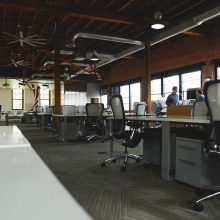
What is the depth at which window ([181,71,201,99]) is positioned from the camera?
9913 mm

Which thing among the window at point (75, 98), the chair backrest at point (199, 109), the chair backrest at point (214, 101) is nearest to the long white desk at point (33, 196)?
the chair backrest at point (214, 101)

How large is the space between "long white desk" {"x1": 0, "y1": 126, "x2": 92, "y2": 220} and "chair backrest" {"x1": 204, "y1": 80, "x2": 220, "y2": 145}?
7.21ft

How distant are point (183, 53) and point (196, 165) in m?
8.34

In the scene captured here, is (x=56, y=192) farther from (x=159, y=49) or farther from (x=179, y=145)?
(x=159, y=49)

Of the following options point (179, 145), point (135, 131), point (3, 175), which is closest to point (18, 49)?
point (135, 131)

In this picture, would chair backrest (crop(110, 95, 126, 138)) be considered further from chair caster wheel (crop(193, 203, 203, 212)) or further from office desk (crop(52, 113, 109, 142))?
office desk (crop(52, 113, 109, 142))

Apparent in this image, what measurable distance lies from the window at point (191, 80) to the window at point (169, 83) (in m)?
0.43

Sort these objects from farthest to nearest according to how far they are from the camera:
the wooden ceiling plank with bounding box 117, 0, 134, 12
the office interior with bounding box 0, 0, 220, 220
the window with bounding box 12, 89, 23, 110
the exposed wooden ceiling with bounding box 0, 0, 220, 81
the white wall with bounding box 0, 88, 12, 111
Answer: the window with bounding box 12, 89, 23, 110 → the white wall with bounding box 0, 88, 12, 111 → the wooden ceiling plank with bounding box 117, 0, 134, 12 → the exposed wooden ceiling with bounding box 0, 0, 220, 81 → the office interior with bounding box 0, 0, 220, 220

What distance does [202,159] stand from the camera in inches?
115

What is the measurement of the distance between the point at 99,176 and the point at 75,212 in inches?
138

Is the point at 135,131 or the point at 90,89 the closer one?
the point at 135,131

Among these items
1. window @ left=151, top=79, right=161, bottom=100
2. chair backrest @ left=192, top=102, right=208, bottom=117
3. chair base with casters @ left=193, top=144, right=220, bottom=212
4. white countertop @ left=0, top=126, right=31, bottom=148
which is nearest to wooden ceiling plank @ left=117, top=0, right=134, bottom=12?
chair backrest @ left=192, top=102, right=208, bottom=117

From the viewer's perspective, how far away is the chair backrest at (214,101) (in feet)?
8.12

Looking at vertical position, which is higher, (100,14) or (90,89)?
(100,14)
